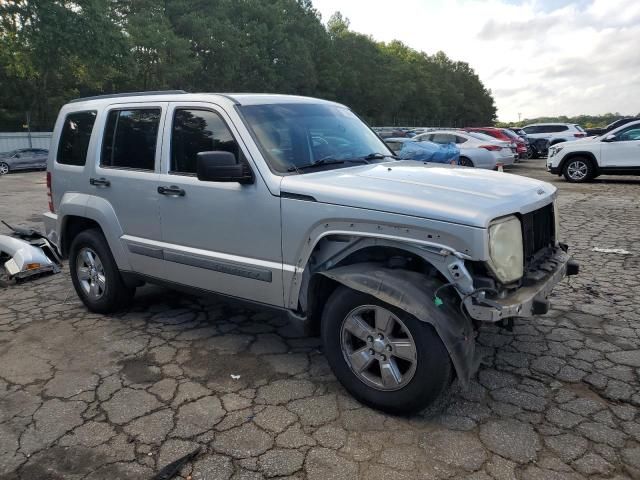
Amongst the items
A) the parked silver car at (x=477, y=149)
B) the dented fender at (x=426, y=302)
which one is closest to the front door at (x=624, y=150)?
the parked silver car at (x=477, y=149)

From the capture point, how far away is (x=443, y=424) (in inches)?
118

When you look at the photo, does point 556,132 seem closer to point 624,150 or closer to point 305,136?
point 624,150

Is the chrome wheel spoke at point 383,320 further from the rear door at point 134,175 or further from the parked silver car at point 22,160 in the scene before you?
the parked silver car at point 22,160

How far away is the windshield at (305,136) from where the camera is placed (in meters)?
3.63

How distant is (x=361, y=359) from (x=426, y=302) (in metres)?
0.60

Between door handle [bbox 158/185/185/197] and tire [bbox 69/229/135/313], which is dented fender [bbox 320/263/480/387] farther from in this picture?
tire [bbox 69/229/135/313]

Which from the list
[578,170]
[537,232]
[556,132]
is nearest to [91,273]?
[537,232]

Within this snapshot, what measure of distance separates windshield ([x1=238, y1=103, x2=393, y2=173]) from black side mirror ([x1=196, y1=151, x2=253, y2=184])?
0.26 meters

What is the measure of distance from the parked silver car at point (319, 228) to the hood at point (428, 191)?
1 centimetres

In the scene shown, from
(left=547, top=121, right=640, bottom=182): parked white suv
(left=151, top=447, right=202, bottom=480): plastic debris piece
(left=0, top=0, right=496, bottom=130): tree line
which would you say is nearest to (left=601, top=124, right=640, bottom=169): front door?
(left=547, top=121, right=640, bottom=182): parked white suv

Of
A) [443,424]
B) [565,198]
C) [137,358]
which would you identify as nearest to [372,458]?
[443,424]

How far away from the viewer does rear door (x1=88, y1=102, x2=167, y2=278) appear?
418 centimetres

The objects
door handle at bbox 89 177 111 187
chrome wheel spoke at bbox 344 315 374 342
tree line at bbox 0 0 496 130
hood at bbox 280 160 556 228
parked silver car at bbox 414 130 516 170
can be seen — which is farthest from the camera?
tree line at bbox 0 0 496 130

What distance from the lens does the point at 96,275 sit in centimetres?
484
